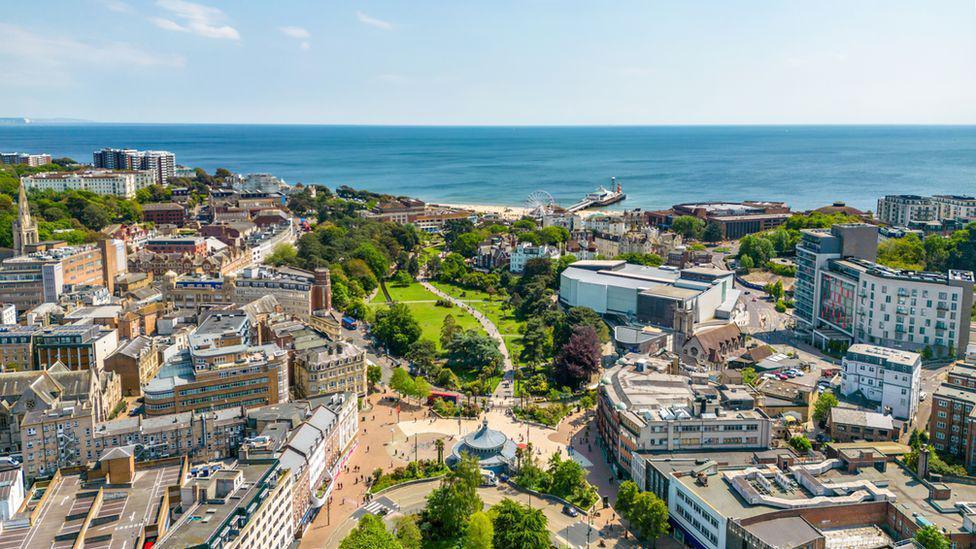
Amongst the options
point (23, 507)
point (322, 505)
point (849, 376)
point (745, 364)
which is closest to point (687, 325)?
point (745, 364)

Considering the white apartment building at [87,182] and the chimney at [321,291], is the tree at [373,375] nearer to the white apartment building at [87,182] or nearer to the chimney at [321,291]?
the chimney at [321,291]

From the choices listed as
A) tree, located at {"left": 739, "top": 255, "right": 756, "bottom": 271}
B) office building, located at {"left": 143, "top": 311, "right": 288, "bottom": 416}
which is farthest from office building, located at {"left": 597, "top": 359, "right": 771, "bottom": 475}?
tree, located at {"left": 739, "top": 255, "right": 756, "bottom": 271}

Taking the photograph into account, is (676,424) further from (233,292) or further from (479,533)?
(233,292)

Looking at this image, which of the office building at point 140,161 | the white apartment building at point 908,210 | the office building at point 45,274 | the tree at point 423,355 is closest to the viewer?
the tree at point 423,355

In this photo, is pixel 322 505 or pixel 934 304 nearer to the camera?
pixel 322 505

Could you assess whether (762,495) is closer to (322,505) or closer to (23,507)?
(322,505)

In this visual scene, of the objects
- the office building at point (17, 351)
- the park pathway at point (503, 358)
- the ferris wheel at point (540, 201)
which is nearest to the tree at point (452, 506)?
the park pathway at point (503, 358)

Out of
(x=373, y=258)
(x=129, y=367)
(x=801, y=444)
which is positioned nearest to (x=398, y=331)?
(x=129, y=367)

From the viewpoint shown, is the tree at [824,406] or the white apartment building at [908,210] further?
the white apartment building at [908,210]
